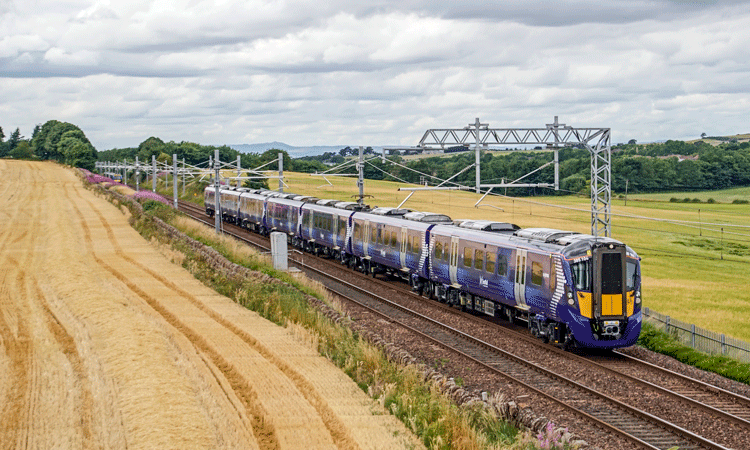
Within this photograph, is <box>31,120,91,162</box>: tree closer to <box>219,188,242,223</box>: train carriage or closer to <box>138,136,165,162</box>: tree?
<box>138,136,165,162</box>: tree

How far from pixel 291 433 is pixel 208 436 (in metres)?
1.39

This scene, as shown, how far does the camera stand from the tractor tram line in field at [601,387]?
48.0 ft

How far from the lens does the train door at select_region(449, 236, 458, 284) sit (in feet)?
88.6

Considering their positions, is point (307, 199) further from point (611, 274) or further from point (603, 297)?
point (603, 297)

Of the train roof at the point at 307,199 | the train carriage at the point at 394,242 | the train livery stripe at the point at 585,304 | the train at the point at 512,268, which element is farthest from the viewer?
the train roof at the point at 307,199

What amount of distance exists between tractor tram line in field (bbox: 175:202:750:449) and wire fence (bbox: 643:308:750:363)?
2268mm

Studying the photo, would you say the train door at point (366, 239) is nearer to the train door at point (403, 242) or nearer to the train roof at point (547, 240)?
the train door at point (403, 242)

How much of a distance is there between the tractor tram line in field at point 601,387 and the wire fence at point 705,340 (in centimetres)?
227

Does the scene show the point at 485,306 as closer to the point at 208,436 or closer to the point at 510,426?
the point at 510,426

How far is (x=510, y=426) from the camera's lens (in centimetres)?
1346

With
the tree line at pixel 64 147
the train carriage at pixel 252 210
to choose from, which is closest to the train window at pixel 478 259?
the train carriage at pixel 252 210

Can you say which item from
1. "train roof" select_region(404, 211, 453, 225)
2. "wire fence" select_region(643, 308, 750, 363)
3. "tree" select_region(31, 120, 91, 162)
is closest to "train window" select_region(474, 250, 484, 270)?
"wire fence" select_region(643, 308, 750, 363)

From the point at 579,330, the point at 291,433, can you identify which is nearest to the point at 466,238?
the point at 579,330

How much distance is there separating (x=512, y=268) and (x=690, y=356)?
5467 mm
